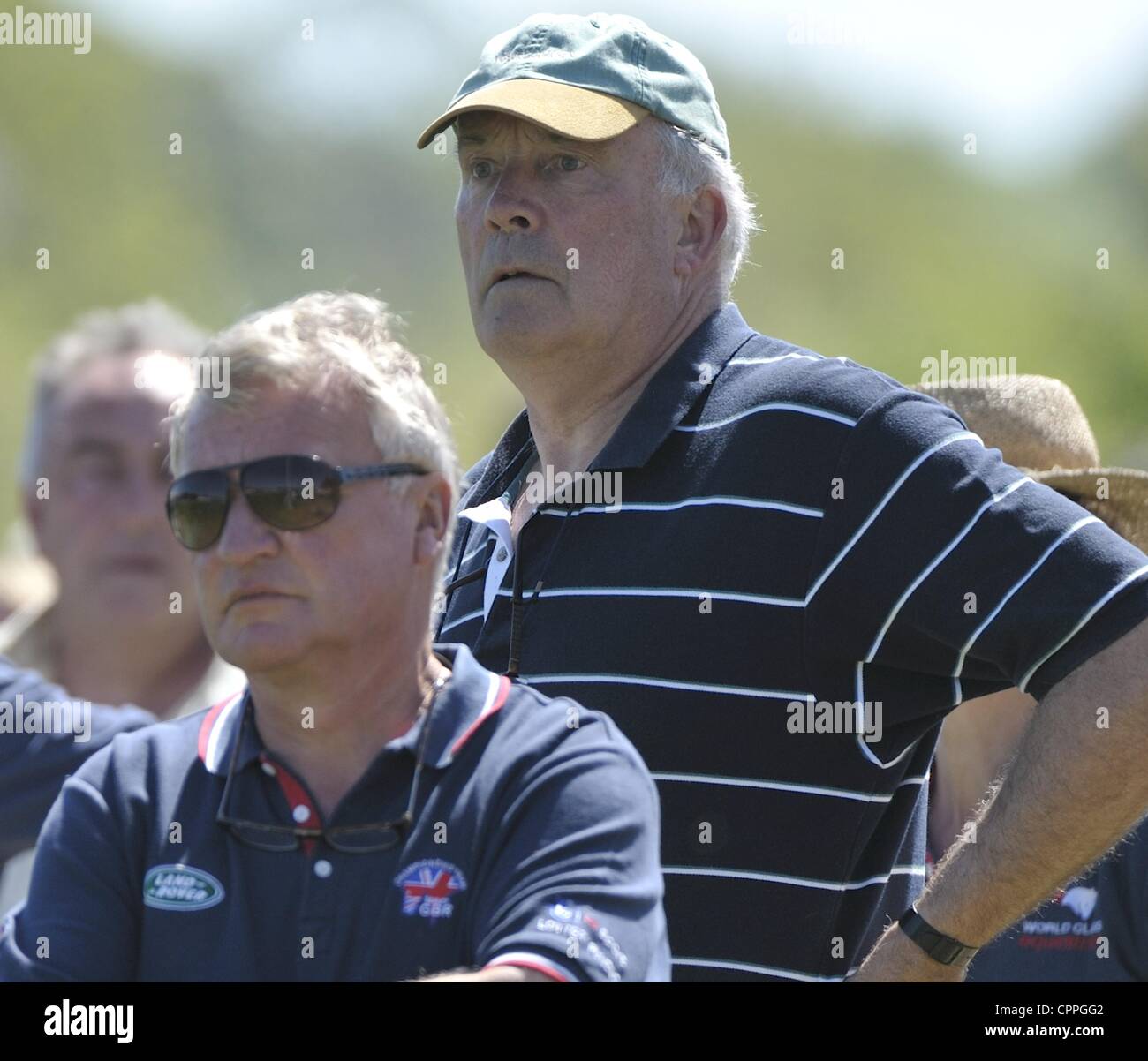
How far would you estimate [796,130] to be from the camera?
147 feet

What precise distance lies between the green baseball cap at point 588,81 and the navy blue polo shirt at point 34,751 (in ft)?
4.25

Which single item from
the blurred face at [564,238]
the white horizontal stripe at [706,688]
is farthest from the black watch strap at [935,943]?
the blurred face at [564,238]

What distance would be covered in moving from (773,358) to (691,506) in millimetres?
355

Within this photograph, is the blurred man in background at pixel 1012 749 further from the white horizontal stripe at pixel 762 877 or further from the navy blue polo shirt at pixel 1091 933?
the white horizontal stripe at pixel 762 877

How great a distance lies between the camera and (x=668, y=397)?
11.4 ft

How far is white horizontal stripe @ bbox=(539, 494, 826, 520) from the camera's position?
3213 millimetres

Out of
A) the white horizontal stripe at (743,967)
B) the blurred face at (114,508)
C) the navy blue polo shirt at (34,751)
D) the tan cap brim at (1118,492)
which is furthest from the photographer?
the blurred face at (114,508)

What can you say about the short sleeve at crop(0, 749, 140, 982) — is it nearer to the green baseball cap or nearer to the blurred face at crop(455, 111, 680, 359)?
the blurred face at crop(455, 111, 680, 359)

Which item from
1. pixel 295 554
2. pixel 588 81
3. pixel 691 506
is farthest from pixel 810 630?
pixel 588 81

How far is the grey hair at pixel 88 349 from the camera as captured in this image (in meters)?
4.94

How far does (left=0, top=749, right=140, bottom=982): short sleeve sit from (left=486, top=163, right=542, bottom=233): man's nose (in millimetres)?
1625
